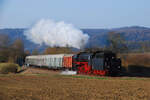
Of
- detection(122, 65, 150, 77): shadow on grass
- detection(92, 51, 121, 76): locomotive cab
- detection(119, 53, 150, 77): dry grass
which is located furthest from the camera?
detection(119, 53, 150, 77): dry grass

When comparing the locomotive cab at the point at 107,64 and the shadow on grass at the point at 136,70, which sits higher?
the locomotive cab at the point at 107,64

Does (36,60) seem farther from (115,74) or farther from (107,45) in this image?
(115,74)

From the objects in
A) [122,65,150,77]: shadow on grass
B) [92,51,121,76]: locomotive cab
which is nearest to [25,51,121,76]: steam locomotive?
[92,51,121,76]: locomotive cab

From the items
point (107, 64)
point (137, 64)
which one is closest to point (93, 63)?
point (107, 64)

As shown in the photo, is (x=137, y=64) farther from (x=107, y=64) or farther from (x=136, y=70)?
(x=107, y=64)

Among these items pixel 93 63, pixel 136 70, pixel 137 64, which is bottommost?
pixel 136 70

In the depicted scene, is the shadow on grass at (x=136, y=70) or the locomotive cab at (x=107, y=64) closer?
the locomotive cab at (x=107, y=64)

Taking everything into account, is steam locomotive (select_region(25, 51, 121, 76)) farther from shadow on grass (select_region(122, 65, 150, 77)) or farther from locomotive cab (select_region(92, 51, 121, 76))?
shadow on grass (select_region(122, 65, 150, 77))

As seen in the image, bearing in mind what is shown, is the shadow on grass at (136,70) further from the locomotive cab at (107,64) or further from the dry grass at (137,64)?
the locomotive cab at (107,64)

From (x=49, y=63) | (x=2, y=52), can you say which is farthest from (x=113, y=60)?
(x=2, y=52)

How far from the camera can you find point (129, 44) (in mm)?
95062

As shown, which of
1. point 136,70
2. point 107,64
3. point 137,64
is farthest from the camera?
point 137,64

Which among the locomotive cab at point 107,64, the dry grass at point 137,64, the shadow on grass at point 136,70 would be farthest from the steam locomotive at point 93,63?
the dry grass at point 137,64

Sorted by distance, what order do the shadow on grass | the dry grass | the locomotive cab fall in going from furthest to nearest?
the dry grass < the shadow on grass < the locomotive cab
